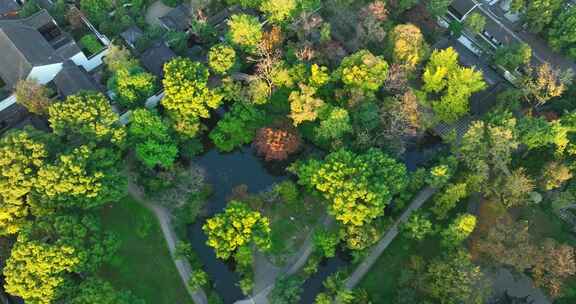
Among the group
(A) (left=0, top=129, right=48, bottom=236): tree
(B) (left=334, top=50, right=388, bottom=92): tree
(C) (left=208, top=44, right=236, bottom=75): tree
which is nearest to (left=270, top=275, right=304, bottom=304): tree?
(B) (left=334, top=50, right=388, bottom=92): tree

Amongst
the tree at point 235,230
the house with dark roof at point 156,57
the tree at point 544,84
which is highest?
the house with dark roof at point 156,57

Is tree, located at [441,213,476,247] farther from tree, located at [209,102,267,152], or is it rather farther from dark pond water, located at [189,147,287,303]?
tree, located at [209,102,267,152]

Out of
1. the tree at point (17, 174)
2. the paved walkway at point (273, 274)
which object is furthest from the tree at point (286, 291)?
the tree at point (17, 174)

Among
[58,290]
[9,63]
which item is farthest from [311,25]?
[58,290]

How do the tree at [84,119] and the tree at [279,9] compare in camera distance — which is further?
the tree at [279,9]

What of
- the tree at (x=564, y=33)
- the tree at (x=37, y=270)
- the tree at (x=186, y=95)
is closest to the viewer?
the tree at (x=37, y=270)

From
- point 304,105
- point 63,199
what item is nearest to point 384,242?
point 304,105

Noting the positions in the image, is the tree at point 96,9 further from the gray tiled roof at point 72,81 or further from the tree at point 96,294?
the tree at point 96,294

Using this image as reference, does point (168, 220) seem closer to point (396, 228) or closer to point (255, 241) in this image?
point (255, 241)
